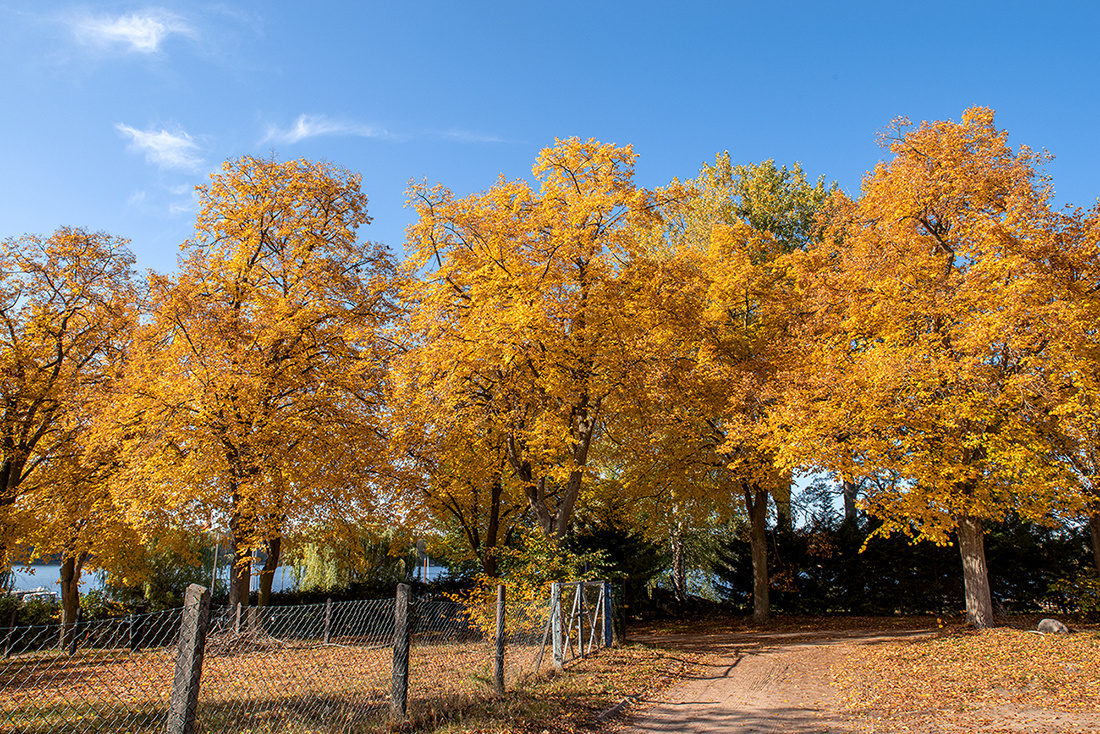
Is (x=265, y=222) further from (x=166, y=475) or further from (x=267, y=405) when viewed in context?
(x=166, y=475)

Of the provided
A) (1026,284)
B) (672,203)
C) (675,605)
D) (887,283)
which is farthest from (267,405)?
(675,605)

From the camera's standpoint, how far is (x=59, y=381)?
14.3 m

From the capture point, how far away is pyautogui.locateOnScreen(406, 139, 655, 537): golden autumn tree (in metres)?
13.2

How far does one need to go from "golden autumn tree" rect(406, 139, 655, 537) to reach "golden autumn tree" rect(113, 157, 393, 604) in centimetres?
160

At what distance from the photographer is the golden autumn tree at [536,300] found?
43.4 feet

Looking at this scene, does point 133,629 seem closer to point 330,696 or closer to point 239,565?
point 330,696

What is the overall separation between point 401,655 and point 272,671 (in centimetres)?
442

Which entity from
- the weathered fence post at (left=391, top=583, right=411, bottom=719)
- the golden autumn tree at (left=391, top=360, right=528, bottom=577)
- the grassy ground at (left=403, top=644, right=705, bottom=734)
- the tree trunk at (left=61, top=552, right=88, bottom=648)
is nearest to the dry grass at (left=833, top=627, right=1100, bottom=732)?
the grassy ground at (left=403, top=644, right=705, bottom=734)

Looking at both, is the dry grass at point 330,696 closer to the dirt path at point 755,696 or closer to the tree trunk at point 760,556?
the dirt path at point 755,696

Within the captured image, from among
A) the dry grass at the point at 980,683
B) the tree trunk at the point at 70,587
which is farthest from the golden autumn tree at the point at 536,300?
the tree trunk at the point at 70,587

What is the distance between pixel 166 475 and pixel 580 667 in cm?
834

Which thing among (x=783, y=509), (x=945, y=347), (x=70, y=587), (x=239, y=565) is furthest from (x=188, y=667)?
(x=783, y=509)

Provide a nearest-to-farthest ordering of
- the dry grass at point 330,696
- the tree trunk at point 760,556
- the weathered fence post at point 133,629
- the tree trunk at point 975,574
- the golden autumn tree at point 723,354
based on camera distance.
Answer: the weathered fence post at point 133,629
the dry grass at point 330,696
the tree trunk at point 975,574
the golden autumn tree at point 723,354
the tree trunk at point 760,556

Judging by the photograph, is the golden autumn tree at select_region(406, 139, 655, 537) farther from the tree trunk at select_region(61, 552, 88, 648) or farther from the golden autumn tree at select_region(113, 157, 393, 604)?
the tree trunk at select_region(61, 552, 88, 648)
